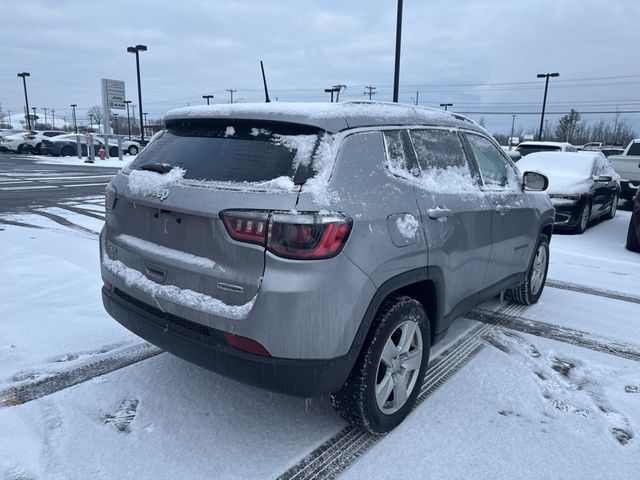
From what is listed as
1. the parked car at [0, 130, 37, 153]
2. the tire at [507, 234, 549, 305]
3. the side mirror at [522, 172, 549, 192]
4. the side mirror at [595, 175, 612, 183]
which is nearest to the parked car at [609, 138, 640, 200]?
the side mirror at [595, 175, 612, 183]

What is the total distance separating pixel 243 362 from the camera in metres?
2.33

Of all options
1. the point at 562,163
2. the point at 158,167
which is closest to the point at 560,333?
the point at 158,167

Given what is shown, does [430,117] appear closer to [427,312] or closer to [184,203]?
[427,312]

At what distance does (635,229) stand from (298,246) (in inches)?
299

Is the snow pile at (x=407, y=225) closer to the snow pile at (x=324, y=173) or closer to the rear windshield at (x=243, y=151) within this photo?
the snow pile at (x=324, y=173)

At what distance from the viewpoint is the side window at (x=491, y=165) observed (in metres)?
3.75

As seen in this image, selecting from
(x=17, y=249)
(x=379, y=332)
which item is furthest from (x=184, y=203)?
(x=17, y=249)

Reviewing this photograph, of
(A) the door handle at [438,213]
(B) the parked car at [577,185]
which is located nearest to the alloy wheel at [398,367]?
(A) the door handle at [438,213]

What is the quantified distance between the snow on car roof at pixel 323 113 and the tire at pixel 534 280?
7.87 ft

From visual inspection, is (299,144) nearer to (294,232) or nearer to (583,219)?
(294,232)

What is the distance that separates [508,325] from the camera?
4.49m

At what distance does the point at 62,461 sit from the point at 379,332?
1686 mm

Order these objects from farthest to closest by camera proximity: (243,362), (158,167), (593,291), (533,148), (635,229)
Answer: (533,148), (635,229), (593,291), (158,167), (243,362)

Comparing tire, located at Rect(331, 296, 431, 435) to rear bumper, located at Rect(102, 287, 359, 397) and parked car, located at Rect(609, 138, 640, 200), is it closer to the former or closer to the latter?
rear bumper, located at Rect(102, 287, 359, 397)
